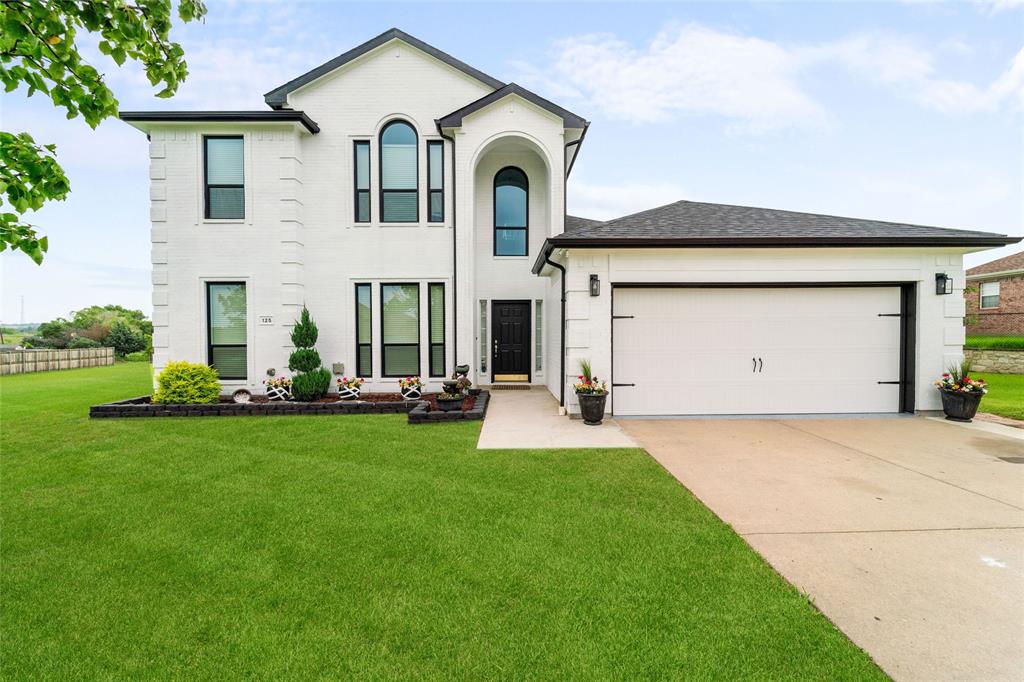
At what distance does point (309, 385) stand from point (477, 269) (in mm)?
5072

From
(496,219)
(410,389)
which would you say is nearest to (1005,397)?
(496,219)

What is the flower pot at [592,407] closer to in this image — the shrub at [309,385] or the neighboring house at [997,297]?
the shrub at [309,385]

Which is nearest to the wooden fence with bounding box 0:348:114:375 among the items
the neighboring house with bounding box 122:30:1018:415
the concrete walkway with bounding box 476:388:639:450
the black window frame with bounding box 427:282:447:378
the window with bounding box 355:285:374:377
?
the neighboring house with bounding box 122:30:1018:415

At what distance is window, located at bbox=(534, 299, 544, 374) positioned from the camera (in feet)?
38.0

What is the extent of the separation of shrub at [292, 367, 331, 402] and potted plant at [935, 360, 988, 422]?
39.9ft

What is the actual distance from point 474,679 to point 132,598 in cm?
233

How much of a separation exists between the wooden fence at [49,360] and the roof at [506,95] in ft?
66.0

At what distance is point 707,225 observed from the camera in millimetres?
8180

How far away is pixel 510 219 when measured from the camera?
456 inches

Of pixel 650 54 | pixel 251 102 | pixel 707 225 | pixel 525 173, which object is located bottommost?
pixel 707 225

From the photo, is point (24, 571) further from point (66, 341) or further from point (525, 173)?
point (66, 341)

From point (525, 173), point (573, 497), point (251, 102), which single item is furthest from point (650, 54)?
point (573, 497)

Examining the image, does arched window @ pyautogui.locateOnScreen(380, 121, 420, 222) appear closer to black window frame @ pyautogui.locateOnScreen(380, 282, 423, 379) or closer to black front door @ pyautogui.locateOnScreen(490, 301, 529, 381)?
black window frame @ pyautogui.locateOnScreen(380, 282, 423, 379)

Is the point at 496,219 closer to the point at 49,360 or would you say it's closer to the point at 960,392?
the point at 960,392
